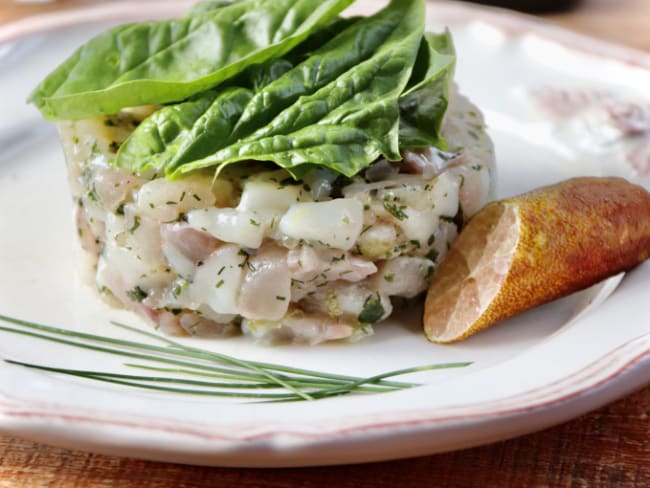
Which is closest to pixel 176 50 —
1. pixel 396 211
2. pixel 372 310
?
pixel 396 211

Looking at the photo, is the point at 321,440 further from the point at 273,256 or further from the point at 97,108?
the point at 97,108

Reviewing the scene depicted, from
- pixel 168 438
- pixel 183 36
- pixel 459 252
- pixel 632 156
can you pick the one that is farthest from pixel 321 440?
pixel 632 156

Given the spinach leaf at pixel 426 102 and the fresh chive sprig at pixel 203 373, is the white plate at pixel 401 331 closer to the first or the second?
the fresh chive sprig at pixel 203 373

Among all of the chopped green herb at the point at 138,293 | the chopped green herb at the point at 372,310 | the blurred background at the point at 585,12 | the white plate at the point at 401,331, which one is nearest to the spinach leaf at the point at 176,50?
the chopped green herb at the point at 138,293

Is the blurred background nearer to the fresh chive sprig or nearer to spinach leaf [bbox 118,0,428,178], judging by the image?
spinach leaf [bbox 118,0,428,178]

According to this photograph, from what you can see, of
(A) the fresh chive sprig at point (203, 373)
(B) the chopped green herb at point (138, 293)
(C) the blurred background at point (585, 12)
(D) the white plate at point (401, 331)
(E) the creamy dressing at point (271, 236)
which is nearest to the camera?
(D) the white plate at point (401, 331)

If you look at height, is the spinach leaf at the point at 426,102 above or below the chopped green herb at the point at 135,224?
above

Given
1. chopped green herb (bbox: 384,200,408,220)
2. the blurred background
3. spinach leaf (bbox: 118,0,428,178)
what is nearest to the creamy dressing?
chopped green herb (bbox: 384,200,408,220)
